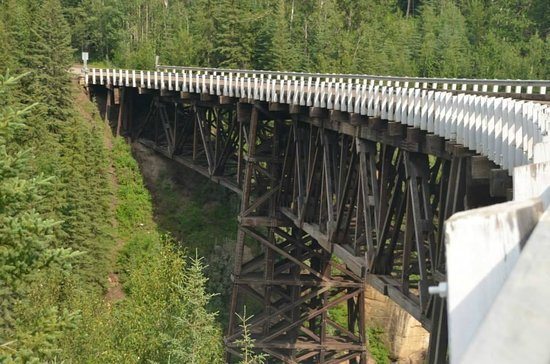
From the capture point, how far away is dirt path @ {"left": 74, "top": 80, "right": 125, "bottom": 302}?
34.5m

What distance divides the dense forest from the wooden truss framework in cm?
268

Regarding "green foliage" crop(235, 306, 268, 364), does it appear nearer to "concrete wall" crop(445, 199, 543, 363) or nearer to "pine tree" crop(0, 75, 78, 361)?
"pine tree" crop(0, 75, 78, 361)

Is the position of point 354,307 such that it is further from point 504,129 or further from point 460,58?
point 460,58

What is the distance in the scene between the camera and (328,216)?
2058cm

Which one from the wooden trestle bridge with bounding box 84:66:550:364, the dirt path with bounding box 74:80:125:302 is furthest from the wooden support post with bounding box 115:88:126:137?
the wooden trestle bridge with bounding box 84:66:550:364

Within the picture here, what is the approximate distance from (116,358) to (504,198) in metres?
12.3

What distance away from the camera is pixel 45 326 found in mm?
12008

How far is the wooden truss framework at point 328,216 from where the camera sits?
14.8 meters

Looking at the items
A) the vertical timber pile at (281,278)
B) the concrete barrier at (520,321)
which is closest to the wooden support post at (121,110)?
the vertical timber pile at (281,278)

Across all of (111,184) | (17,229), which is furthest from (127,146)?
(17,229)

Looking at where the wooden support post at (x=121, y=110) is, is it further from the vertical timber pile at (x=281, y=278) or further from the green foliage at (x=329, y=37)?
the green foliage at (x=329, y=37)

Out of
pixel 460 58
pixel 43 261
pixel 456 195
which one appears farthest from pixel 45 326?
pixel 460 58

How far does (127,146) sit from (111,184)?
3346 mm

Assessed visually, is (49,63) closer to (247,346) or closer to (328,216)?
(328,216)
